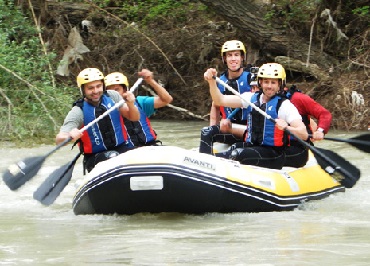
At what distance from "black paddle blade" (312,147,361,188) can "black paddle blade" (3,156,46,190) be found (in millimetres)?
2216

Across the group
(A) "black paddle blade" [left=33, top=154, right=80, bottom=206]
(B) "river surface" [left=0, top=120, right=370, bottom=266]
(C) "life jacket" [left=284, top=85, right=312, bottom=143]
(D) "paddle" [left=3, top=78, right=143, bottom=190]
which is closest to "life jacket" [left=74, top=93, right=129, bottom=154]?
(D) "paddle" [left=3, top=78, right=143, bottom=190]

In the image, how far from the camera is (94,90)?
7.84m

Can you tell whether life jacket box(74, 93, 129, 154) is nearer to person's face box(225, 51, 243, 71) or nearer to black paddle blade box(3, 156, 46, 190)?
black paddle blade box(3, 156, 46, 190)

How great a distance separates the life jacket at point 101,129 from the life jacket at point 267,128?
105 cm

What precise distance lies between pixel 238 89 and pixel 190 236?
2.82 m

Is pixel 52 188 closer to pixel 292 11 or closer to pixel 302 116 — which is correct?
pixel 302 116

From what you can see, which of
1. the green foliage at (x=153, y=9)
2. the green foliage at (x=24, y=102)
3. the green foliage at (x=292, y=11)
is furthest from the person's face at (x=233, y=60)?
the green foliage at (x=153, y=9)

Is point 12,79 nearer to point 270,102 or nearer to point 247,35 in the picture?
point 247,35

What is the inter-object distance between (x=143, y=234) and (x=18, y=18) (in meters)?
8.59

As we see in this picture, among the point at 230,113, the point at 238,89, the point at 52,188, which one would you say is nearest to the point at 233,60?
the point at 238,89

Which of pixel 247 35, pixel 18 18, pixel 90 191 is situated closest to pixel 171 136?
pixel 247 35

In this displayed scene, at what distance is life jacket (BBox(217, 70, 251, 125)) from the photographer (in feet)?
29.3

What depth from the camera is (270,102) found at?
789 cm

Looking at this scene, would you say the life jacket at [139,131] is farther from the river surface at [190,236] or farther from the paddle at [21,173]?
the river surface at [190,236]
